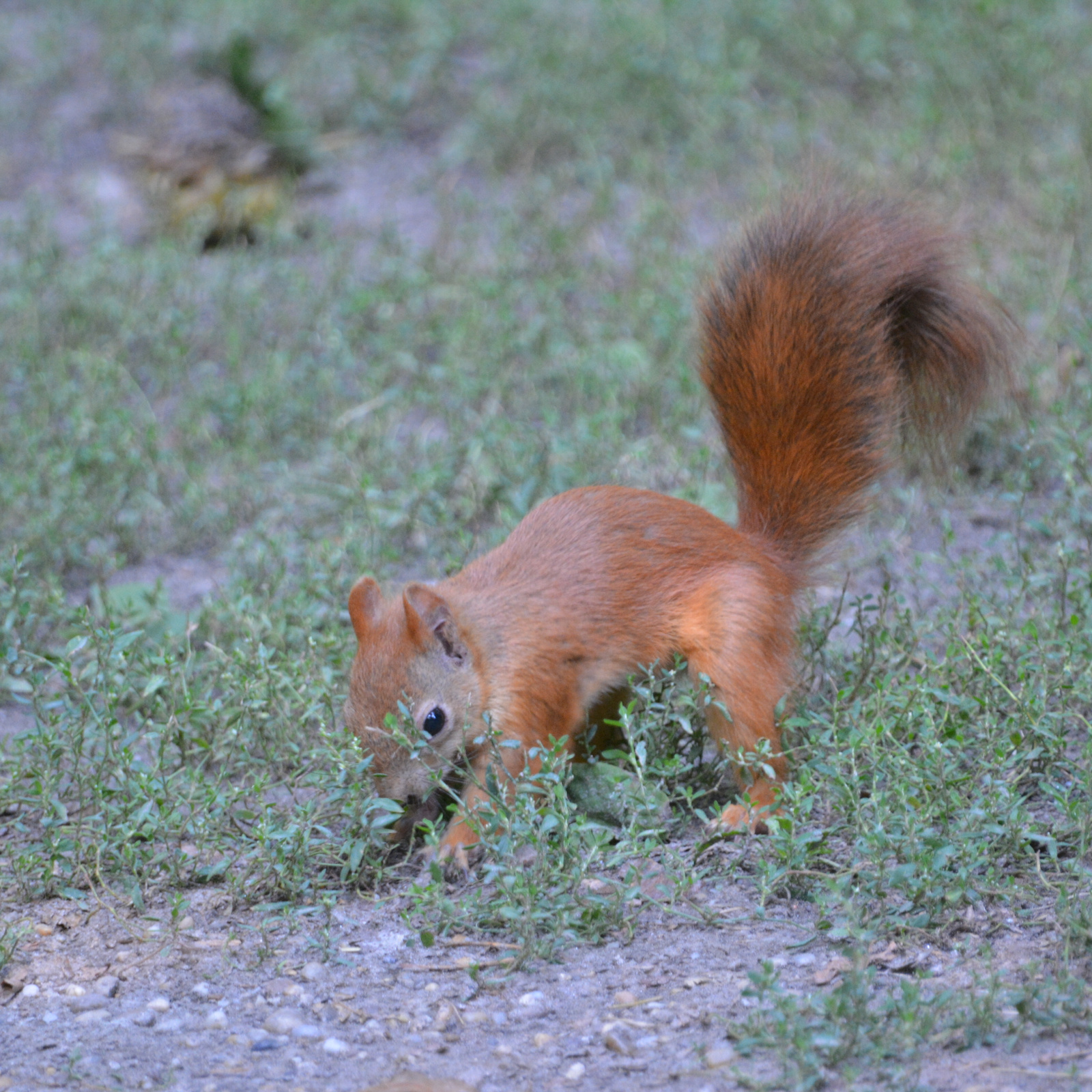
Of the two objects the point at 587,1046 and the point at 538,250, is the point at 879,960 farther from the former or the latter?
the point at 538,250

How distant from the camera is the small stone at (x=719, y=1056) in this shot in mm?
2150

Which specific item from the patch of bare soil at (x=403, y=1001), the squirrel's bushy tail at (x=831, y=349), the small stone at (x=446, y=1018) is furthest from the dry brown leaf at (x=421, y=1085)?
the squirrel's bushy tail at (x=831, y=349)

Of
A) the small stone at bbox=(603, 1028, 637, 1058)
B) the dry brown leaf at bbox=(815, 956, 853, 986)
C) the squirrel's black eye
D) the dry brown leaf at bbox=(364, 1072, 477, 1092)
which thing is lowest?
the small stone at bbox=(603, 1028, 637, 1058)

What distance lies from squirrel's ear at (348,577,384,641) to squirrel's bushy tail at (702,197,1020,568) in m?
0.98

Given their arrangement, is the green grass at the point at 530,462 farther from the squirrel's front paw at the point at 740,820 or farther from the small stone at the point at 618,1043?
the small stone at the point at 618,1043

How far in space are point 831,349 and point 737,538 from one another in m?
0.51

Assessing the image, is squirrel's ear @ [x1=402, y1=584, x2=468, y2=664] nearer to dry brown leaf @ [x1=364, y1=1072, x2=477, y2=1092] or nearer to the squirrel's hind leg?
the squirrel's hind leg

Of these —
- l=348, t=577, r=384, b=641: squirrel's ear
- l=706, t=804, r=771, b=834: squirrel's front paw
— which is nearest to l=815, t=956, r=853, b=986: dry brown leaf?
l=706, t=804, r=771, b=834: squirrel's front paw

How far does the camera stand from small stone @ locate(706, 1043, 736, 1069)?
7.06 feet

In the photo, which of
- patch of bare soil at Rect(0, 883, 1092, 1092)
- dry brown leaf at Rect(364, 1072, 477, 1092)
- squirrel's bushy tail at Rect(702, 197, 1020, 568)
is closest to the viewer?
dry brown leaf at Rect(364, 1072, 477, 1092)

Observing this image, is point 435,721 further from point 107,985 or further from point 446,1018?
point 107,985

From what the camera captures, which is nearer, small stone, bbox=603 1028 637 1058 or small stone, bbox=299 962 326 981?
small stone, bbox=603 1028 637 1058

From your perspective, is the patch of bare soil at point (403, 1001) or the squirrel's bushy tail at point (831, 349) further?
the squirrel's bushy tail at point (831, 349)

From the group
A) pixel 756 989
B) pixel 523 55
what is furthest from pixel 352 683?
pixel 523 55
